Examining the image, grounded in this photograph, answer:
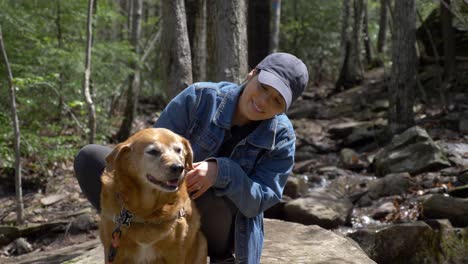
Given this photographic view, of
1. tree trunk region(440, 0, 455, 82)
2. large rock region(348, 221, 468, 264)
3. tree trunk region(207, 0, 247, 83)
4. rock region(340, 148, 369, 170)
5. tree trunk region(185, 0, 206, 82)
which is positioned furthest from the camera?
tree trunk region(440, 0, 455, 82)

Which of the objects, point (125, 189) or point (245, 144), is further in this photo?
point (245, 144)

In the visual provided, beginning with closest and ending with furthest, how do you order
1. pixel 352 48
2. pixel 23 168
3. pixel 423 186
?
pixel 423 186
pixel 23 168
pixel 352 48

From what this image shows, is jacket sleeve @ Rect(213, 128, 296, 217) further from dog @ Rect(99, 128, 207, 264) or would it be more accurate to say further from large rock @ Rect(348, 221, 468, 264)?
large rock @ Rect(348, 221, 468, 264)

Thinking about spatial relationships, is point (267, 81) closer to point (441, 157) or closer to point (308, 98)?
point (441, 157)

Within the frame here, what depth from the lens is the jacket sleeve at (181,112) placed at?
3.57m

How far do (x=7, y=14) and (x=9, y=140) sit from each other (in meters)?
2.16

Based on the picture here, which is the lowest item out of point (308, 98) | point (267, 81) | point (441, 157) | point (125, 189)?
point (308, 98)

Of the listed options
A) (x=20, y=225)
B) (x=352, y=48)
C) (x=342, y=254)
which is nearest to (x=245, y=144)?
(x=342, y=254)

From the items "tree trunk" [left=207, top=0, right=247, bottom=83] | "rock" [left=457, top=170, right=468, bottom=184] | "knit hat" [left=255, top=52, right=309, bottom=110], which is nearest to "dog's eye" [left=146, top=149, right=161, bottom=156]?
"knit hat" [left=255, top=52, right=309, bottom=110]

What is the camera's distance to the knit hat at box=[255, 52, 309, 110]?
3.26m

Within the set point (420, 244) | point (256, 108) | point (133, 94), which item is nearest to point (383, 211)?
point (420, 244)

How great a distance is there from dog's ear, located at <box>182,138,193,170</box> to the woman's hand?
0.11ft

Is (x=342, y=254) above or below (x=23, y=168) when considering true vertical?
above

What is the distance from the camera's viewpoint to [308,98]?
18734 millimetres
